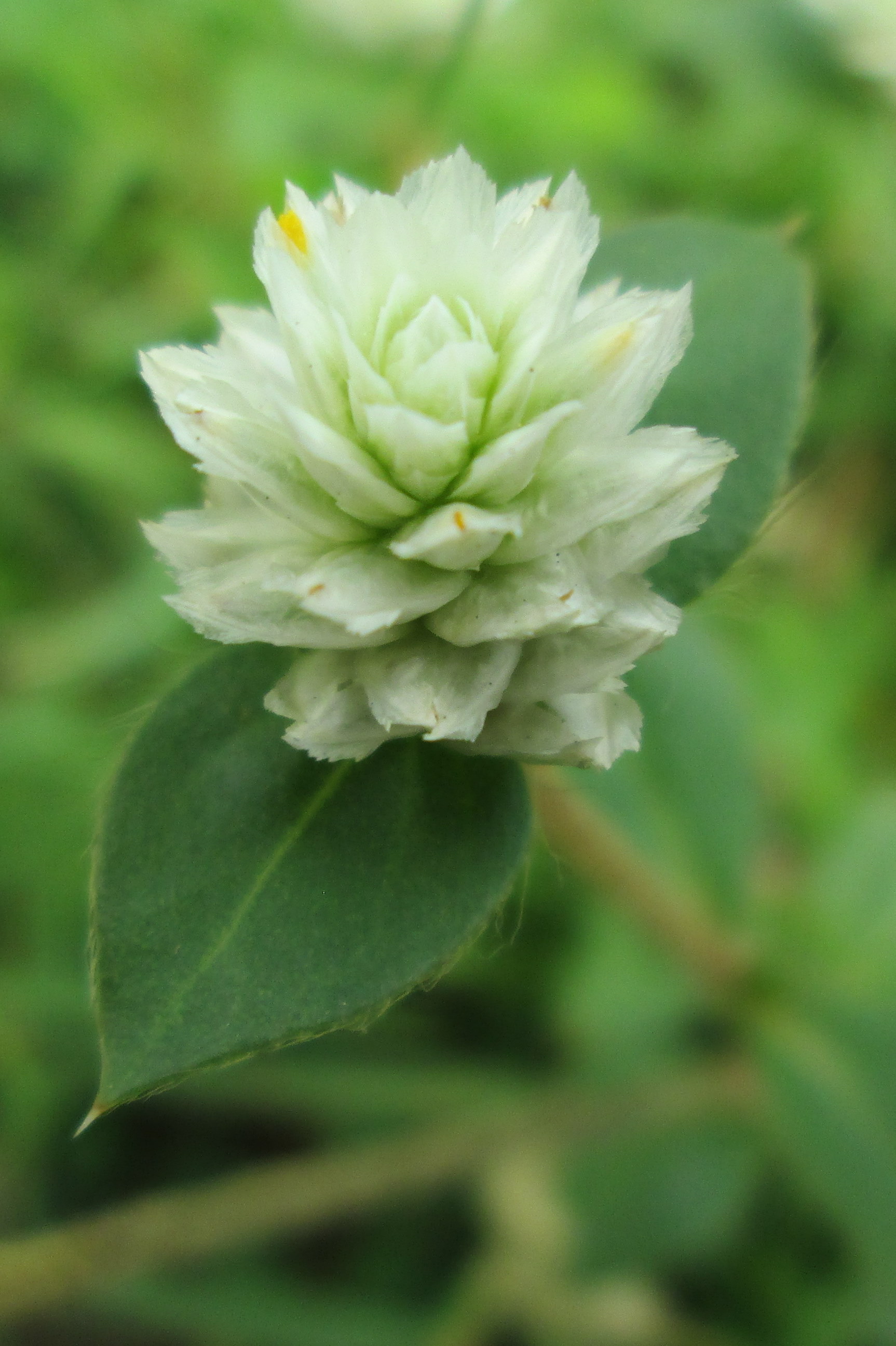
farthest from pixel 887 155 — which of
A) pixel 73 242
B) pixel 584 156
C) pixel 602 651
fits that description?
pixel 602 651

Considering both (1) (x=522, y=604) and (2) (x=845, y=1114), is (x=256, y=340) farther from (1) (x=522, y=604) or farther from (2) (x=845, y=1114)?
(2) (x=845, y=1114)

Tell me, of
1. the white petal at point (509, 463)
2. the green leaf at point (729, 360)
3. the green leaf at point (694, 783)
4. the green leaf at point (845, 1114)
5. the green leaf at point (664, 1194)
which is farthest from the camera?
the green leaf at point (664, 1194)

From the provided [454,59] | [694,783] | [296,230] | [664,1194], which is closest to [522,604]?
[296,230]

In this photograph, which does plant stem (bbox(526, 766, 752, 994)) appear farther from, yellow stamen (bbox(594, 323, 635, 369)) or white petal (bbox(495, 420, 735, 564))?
yellow stamen (bbox(594, 323, 635, 369))

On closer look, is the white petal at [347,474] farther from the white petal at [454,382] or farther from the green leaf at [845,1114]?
the green leaf at [845,1114]

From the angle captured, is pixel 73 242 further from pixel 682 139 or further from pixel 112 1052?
pixel 112 1052

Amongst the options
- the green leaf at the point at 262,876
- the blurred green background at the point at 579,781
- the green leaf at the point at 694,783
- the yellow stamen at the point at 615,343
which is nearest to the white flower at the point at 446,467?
the yellow stamen at the point at 615,343

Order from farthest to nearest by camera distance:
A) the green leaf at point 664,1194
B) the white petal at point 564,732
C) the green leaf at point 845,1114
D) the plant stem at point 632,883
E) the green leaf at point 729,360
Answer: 1. the green leaf at point 664,1194
2. the green leaf at point 845,1114
3. the plant stem at point 632,883
4. the green leaf at point 729,360
5. the white petal at point 564,732
